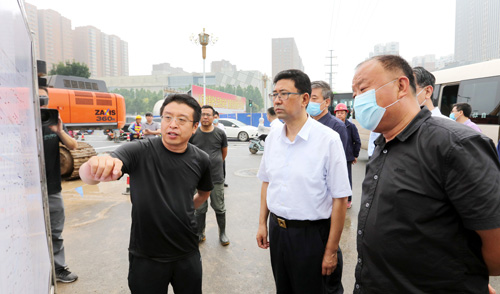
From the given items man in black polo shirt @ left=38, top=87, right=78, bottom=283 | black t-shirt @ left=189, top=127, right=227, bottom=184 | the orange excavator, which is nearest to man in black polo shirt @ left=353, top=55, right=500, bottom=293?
black t-shirt @ left=189, top=127, right=227, bottom=184

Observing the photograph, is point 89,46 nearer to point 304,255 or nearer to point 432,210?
point 304,255

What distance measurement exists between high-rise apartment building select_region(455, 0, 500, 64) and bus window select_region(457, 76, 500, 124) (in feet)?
74.5

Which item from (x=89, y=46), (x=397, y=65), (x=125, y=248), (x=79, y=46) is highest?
(x=89, y=46)

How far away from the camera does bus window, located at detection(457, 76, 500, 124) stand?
6.86 m

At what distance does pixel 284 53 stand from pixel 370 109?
117079 mm

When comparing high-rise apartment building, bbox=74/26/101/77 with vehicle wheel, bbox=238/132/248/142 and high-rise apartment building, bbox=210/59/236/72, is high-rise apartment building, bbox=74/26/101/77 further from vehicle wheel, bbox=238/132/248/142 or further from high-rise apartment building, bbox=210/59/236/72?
vehicle wheel, bbox=238/132/248/142

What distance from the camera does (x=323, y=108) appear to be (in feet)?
12.8

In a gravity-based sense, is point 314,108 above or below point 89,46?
below

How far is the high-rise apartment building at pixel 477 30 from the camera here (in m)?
25.3

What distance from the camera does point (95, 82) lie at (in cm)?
1291

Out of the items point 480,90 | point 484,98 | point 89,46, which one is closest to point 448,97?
point 480,90

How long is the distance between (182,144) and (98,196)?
5.04 meters

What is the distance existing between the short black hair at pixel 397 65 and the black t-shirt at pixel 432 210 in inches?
7.8

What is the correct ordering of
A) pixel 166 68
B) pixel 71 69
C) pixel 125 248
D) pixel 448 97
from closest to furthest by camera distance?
pixel 125 248, pixel 448 97, pixel 71 69, pixel 166 68
